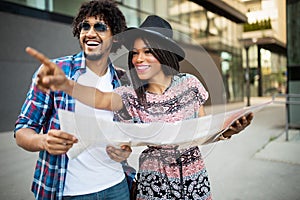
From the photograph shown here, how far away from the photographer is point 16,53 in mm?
6906

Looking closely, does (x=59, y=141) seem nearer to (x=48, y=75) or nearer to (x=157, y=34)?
(x=48, y=75)

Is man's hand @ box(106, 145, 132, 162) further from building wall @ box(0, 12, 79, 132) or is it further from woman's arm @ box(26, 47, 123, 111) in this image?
building wall @ box(0, 12, 79, 132)

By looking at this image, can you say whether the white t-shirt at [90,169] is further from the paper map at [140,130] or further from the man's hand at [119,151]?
the paper map at [140,130]

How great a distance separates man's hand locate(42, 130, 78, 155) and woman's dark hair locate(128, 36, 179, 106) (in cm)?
32

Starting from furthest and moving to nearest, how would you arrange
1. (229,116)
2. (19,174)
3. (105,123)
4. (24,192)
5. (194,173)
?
(19,174), (24,192), (194,173), (229,116), (105,123)

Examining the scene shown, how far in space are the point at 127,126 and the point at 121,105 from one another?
15 cm

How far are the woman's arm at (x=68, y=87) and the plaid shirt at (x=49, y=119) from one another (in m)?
0.13

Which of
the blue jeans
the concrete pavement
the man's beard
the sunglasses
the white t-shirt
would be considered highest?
the sunglasses

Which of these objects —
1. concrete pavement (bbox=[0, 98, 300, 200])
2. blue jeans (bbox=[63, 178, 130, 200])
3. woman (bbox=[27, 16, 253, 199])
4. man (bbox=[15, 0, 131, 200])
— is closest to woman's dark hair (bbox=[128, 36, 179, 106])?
woman (bbox=[27, 16, 253, 199])

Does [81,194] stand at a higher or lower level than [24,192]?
higher

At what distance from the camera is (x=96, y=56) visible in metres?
1.04

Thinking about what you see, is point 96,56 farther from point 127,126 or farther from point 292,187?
point 292,187

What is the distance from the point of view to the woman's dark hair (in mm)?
923

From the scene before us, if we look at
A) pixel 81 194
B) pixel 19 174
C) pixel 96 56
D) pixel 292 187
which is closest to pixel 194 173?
pixel 81 194
